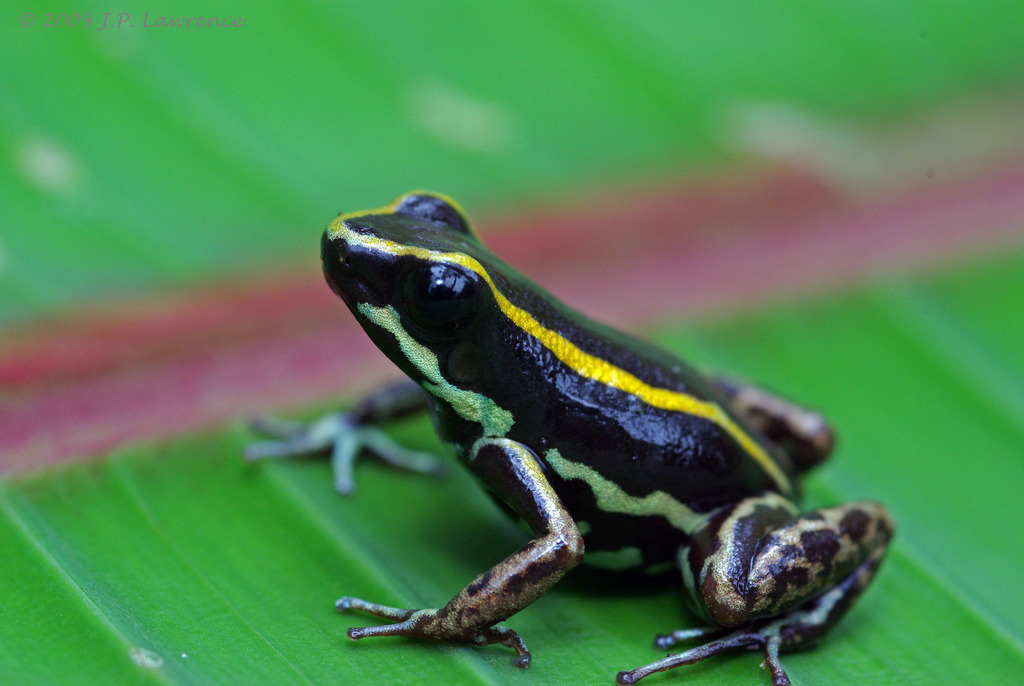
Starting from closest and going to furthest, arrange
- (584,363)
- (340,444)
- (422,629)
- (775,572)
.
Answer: (422,629), (775,572), (584,363), (340,444)

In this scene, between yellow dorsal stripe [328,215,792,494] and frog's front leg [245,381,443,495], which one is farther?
frog's front leg [245,381,443,495]

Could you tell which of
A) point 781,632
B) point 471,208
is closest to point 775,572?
point 781,632

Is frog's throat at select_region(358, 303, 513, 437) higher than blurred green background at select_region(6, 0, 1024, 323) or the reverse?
the reverse

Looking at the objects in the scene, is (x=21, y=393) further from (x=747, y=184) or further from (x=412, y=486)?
(x=747, y=184)

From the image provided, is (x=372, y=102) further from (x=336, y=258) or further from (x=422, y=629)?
(x=422, y=629)

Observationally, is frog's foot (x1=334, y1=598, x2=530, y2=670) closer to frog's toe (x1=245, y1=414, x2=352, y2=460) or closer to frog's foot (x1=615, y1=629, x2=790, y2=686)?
frog's foot (x1=615, y1=629, x2=790, y2=686)

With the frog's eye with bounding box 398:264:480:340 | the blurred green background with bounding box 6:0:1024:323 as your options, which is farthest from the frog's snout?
the blurred green background with bounding box 6:0:1024:323

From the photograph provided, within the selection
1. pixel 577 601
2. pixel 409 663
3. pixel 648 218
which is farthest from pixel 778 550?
pixel 648 218
